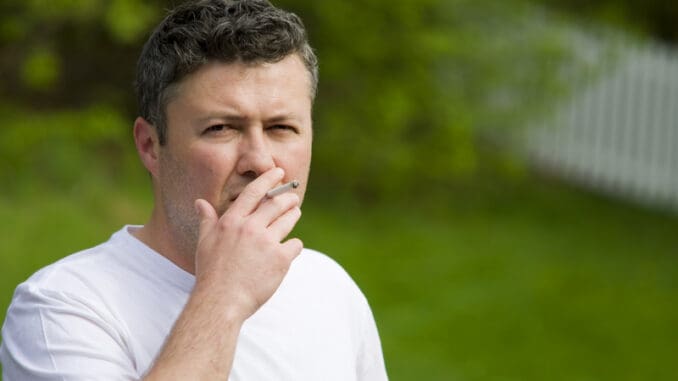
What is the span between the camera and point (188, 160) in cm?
246

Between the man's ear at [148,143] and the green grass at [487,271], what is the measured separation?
4117mm

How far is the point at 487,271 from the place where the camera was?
850 cm

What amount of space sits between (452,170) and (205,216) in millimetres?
7421

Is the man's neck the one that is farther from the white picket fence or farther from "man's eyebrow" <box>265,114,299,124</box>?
the white picket fence

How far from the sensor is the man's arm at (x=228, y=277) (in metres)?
2.11

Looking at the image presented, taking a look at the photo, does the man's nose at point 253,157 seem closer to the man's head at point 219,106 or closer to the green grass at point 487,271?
the man's head at point 219,106

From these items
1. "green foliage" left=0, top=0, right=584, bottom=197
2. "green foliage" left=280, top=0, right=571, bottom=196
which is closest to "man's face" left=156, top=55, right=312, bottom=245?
"green foliage" left=0, top=0, right=584, bottom=197

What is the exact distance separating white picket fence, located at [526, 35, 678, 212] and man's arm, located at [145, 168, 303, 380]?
8.57m

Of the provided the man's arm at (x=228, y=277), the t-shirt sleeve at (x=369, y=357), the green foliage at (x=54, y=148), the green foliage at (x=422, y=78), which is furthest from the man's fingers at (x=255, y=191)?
the green foliage at (x=422, y=78)

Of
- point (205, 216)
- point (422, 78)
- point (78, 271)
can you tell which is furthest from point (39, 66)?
point (205, 216)

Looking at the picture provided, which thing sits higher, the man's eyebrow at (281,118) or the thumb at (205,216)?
the man's eyebrow at (281,118)

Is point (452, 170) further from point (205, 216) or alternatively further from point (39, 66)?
point (205, 216)

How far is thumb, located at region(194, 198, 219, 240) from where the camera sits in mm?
2289

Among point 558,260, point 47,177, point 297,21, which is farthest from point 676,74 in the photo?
point 297,21
